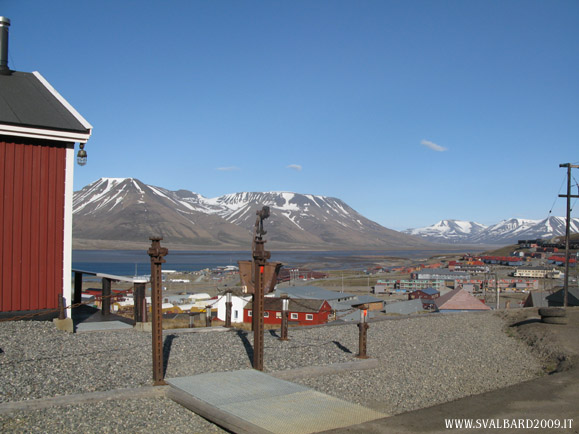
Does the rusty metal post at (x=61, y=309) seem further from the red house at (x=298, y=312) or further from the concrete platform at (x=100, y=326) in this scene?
the red house at (x=298, y=312)

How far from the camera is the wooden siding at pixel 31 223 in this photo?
39.6 ft

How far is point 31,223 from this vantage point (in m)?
12.3

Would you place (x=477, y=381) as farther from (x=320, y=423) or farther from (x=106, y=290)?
(x=106, y=290)

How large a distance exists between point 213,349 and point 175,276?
373 feet

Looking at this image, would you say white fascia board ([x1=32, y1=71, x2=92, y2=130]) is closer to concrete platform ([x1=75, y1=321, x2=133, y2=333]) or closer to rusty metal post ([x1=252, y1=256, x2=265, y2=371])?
concrete platform ([x1=75, y1=321, x2=133, y2=333])

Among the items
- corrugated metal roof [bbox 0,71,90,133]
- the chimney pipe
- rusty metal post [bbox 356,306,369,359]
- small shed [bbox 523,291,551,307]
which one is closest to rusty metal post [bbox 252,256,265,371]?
rusty metal post [bbox 356,306,369,359]

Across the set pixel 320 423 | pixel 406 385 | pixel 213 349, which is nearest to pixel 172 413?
pixel 320 423

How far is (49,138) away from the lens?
12617mm

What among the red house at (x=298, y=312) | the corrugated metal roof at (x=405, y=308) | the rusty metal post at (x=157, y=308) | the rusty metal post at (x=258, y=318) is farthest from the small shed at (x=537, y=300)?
the rusty metal post at (x=157, y=308)

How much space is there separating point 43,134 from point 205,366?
6.60 meters

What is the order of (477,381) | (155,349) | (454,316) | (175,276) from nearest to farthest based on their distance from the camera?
(155,349), (477,381), (454,316), (175,276)

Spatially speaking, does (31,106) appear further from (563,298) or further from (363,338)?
(563,298)

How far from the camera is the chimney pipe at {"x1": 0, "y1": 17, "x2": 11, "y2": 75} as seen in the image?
45.5 ft

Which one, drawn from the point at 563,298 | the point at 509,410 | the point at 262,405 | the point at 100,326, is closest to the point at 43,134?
the point at 100,326
